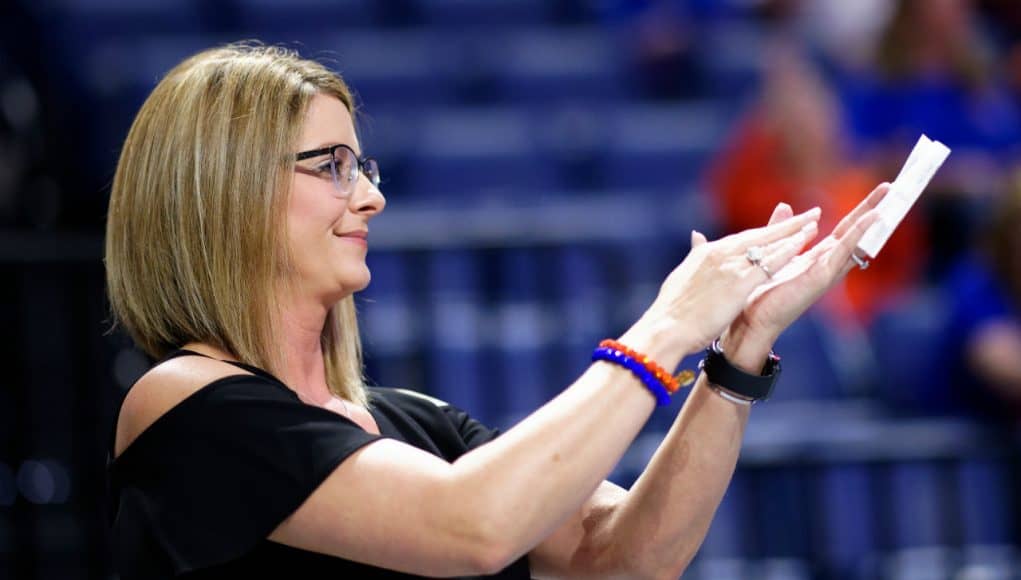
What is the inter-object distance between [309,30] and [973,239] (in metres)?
2.44

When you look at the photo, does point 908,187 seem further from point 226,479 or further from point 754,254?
point 226,479

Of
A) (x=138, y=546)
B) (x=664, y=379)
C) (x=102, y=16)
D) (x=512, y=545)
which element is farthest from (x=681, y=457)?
(x=102, y=16)

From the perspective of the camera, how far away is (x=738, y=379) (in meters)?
1.83

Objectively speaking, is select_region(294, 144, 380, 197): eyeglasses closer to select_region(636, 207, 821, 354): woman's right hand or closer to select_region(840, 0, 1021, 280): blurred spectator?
select_region(636, 207, 821, 354): woman's right hand

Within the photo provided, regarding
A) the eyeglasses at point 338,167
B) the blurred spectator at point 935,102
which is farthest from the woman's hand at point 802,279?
the blurred spectator at point 935,102

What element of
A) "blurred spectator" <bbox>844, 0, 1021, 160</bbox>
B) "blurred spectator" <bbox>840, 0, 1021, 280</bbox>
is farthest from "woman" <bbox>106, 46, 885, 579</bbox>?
"blurred spectator" <bbox>844, 0, 1021, 160</bbox>

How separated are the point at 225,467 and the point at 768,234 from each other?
0.69 m

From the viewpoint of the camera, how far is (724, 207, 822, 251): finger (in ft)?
5.57

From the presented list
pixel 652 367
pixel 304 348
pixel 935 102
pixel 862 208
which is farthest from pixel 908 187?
pixel 935 102

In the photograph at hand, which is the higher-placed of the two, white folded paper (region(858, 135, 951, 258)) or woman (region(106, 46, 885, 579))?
white folded paper (region(858, 135, 951, 258))

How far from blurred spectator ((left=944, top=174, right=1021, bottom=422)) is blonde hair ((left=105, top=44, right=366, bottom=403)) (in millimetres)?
2323

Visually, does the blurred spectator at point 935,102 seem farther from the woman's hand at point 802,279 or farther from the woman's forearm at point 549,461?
the woman's forearm at point 549,461

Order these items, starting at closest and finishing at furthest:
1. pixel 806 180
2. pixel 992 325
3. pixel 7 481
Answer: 1. pixel 7 481
2. pixel 992 325
3. pixel 806 180

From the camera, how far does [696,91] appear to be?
16.8 feet
